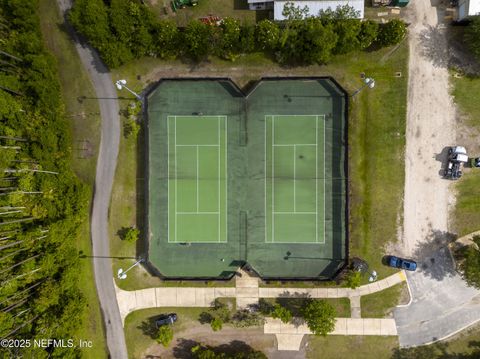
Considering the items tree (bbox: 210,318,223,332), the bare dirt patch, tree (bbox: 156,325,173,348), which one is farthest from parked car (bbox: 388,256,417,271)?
tree (bbox: 156,325,173,348)

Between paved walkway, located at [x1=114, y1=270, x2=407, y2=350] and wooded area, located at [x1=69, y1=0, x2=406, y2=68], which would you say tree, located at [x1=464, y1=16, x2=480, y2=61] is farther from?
paved walkway, located at [x1=114, y1=270, x2=407, y2=350]

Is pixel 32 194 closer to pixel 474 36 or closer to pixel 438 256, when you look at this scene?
pixel 438 256

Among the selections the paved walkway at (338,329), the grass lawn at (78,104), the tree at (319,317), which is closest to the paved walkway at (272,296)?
the paved walkway at (338,329)

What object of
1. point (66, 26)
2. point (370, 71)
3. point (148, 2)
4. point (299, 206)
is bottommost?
point (299, 206)

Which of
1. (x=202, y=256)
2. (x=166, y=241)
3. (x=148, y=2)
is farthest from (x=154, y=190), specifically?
(x=148, y=2)

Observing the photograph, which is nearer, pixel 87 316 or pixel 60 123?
pixel 60 123

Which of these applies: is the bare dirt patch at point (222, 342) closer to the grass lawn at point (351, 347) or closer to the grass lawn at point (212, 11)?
the grass lawn at point (351, 347)

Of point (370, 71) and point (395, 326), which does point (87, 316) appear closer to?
point (395, 326)
